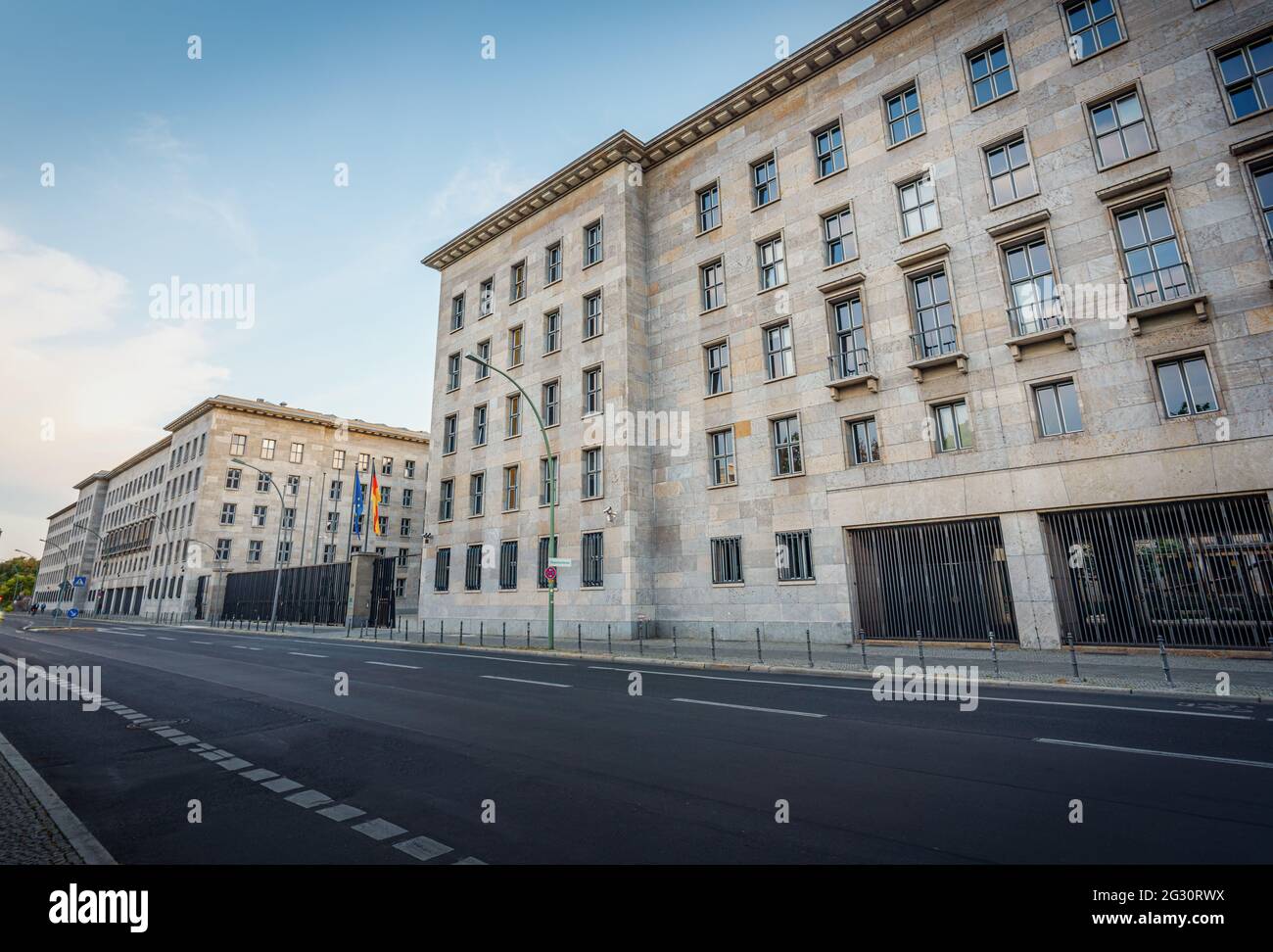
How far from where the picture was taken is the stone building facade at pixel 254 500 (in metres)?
57.0

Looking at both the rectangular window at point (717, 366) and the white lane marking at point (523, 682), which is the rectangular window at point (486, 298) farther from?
the white lane marking at point (523, 682)

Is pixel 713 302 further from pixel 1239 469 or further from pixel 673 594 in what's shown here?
pixel 1239 469

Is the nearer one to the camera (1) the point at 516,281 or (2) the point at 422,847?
(2) the point at 422,847

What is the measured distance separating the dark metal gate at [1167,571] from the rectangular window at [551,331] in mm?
21865

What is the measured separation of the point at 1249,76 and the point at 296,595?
55.9 m

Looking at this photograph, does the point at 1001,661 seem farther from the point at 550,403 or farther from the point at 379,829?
the point at 550,403

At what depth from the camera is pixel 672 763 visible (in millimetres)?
6391

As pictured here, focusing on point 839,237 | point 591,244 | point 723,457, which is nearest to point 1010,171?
point 839,237

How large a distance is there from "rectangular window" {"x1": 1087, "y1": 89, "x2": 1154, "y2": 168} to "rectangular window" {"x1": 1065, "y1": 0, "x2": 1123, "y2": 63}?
1.68 metres

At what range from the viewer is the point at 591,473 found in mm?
26922

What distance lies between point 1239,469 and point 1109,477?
2.44m

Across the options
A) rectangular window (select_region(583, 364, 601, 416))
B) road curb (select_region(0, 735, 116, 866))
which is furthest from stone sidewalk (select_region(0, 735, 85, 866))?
rectangular window (select_region(583, 364, 601, 416))

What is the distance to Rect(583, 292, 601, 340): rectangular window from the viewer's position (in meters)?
28.3
